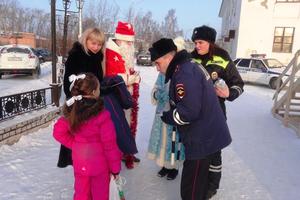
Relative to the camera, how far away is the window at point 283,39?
2197 centimetres

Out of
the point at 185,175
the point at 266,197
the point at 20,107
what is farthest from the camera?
the point at 20,107

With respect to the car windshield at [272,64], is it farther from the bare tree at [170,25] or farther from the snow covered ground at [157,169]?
the bare tree at [170,25]

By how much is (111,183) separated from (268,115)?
6036 mm

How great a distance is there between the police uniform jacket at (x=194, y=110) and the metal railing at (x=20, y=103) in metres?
3.34

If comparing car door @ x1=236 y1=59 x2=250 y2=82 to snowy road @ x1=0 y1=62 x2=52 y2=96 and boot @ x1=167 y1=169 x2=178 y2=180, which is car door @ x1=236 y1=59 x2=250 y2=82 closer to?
snowy road @ x1=0 y1=62 x2=52 y2=96

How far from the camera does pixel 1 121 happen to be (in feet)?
14.9

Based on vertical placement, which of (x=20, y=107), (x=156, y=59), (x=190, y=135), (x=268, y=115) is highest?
(x=156, y=59)

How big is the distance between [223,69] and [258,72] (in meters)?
12.5

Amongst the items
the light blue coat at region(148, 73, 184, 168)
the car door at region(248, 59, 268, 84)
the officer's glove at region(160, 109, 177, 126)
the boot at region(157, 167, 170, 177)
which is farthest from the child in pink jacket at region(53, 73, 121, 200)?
the car door at region(248, 59, 268, 84)

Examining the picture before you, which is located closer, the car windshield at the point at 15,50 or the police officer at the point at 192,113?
the police officer at the point at 192,113

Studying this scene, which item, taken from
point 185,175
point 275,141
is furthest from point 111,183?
point 275,141

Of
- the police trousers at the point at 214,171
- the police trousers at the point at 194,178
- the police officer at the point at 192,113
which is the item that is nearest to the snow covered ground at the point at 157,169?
the police trousers at the point at 214,171

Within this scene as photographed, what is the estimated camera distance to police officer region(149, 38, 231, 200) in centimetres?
224

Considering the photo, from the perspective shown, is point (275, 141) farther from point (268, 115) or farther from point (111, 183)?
point (111, 183)
